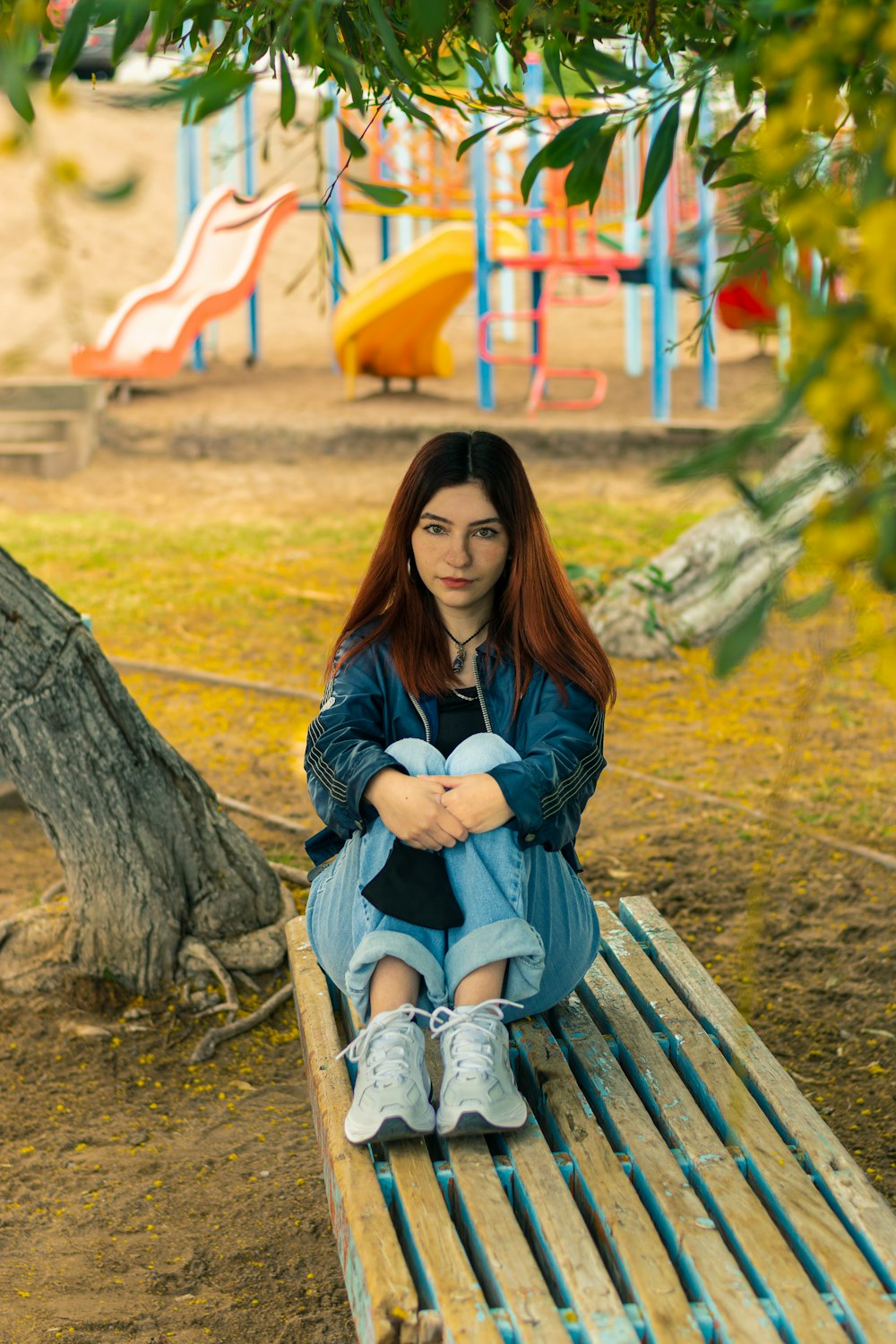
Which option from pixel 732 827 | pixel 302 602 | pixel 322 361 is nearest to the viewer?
pixel 732 827

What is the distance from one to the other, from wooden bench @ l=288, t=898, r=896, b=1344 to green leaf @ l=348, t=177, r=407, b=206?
1.03 m

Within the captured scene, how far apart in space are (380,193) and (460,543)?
1.00 m

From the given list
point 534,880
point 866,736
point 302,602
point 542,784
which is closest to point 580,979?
point 534,880

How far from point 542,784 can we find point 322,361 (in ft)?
37.2

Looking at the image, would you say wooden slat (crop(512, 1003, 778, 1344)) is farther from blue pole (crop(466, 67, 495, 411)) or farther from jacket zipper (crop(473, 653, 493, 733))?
blue pole (crop(466, 67, 495, 411))

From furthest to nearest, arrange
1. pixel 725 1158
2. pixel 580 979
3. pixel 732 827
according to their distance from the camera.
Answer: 1. pixel 732 827
2. pixel 580 979
3. pixel 725 1158

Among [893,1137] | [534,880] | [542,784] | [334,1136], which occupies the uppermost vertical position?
[542,784]

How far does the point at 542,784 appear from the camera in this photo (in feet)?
6.95

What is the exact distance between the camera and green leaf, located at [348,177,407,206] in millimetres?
1315

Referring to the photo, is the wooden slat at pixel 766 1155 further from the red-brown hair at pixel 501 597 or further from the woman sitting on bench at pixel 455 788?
the red-brown hair at pixel 501 597

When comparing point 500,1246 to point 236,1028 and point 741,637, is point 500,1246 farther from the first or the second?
point 236,1028

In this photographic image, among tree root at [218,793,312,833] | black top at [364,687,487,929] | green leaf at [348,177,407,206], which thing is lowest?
tree root at [218,793,312,833]

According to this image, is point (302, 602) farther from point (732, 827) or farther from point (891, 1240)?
point (891, 1240)

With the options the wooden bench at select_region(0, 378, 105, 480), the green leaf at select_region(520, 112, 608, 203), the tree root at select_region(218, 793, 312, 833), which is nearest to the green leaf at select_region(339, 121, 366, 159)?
the green leaf at select_region(520, 112, 608, 203)
